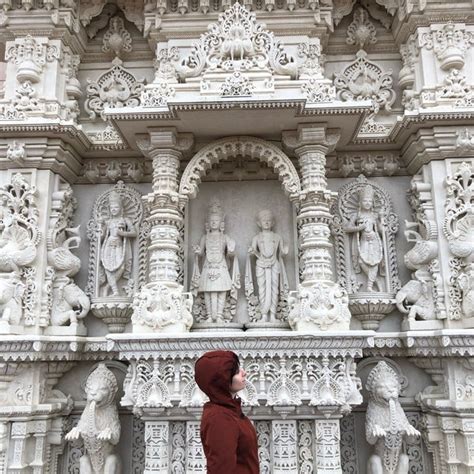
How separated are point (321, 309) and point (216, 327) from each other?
4.19 feet

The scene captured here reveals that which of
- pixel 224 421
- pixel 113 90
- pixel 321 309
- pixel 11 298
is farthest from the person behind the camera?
pixel 113 90

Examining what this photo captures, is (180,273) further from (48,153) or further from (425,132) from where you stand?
(425,132)

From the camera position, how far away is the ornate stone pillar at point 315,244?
4.82m

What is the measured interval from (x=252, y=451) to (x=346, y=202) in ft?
13.1

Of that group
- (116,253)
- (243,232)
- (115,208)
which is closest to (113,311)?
(116,253)

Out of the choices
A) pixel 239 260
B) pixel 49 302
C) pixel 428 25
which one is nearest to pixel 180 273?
pixel 239 260

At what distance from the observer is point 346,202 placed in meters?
5.96

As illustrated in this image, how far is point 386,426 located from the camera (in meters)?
4.96

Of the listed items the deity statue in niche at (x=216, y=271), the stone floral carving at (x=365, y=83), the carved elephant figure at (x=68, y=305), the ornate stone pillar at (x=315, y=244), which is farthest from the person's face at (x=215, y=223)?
the stone floral carving at (x=365, y=83)

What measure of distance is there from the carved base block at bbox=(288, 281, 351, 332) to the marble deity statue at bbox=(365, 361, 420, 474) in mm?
839

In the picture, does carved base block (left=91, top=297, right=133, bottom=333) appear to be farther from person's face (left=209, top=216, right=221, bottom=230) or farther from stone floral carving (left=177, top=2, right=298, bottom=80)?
stone floral carving (left=177, top=2, right=298, bottom=80)

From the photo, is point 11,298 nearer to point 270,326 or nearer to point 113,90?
point 270,326

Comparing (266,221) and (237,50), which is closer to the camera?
(237,50)

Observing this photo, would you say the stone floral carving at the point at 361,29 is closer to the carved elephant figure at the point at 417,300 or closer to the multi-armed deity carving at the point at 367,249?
the multi-armed deity carving at the point at 367,249
